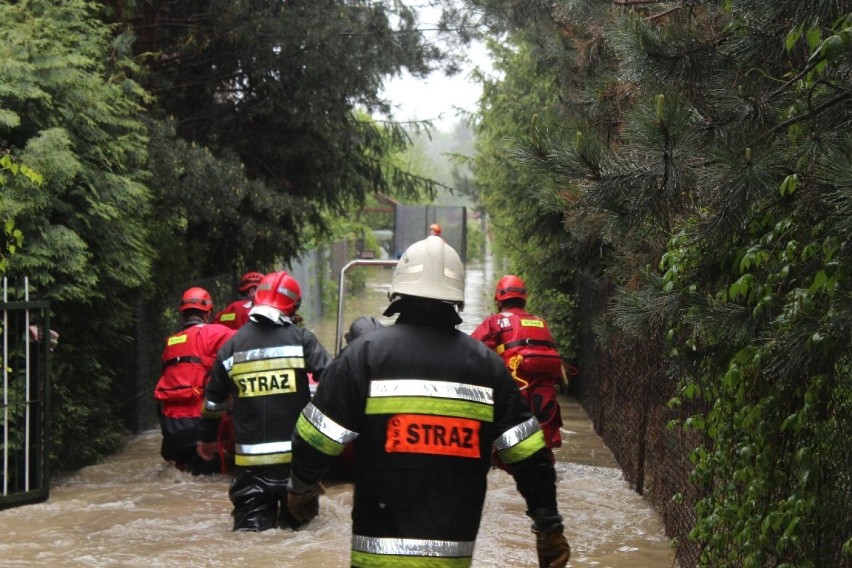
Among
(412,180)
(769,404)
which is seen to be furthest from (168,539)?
(412,180)

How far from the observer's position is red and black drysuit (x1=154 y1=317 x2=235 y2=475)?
384 inches

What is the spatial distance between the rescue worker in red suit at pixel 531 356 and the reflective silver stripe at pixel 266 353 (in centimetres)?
228

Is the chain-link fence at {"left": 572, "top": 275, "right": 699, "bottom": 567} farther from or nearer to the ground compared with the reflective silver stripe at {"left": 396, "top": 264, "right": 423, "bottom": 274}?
nearer to the ground

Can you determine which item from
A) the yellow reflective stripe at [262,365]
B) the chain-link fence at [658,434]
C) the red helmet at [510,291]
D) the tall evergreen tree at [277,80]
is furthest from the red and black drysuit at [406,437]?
the tall evergreen tree at [277,80]

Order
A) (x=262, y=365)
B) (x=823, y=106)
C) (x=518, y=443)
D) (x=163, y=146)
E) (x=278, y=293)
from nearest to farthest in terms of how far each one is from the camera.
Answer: (x=823, y=106) < (x=518, y=443) < (x=262, y=365) < (x=278, y=293) < (x=163, y=146)

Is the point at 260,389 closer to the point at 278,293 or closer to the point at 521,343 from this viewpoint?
the point at 278,293

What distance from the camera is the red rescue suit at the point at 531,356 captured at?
9258mm

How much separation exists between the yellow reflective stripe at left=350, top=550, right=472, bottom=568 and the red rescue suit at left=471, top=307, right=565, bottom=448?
520cm

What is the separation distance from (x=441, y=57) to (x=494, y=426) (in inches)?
447

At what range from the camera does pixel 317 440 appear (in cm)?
404

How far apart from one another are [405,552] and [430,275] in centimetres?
99

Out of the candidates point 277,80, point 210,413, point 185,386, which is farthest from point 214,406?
point 277,80

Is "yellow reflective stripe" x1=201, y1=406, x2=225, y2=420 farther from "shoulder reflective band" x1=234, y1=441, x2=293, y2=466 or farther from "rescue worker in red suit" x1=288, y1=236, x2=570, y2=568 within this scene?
"rescue worker in red suit" x1=288, y1=236, x2=570, y2=568

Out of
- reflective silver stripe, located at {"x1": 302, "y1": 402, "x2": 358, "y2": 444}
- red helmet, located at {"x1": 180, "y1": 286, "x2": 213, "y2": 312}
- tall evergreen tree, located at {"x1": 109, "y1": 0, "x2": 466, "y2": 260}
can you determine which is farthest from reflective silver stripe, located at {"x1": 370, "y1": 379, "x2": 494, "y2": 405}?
tall evergreen tree, located at {"x1": 109, "y1": 0, "x2": 466, "y2": 260}
